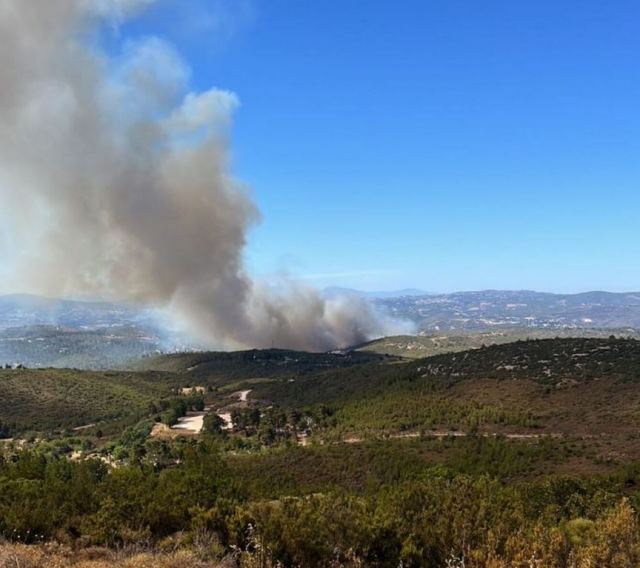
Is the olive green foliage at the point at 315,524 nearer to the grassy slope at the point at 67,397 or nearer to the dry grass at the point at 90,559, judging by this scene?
the dry grass at the point at 90,559

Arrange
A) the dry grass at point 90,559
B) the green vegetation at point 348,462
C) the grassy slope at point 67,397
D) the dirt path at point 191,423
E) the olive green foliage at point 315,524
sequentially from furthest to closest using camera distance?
1. the grassy slope at point 67,397
2. the dirt path at point 191,423
3. the green vegetation at point 348,462
4. the olive green foliage at point 315,524
5. the dry grass at point 90,559

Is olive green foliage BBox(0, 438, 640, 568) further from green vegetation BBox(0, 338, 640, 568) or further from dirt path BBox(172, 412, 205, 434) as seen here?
dirt path BBox(172, 412, 205, 434)

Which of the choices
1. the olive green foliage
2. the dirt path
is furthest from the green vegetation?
the dirt path

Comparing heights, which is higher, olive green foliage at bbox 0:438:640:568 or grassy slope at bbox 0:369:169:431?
olive green foliage at bbox 0:438:640:568

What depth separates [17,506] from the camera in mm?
20562

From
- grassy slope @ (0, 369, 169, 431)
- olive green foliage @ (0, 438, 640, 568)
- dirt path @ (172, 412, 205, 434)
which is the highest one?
olive green foliage @ (0, 438, 640, 568)

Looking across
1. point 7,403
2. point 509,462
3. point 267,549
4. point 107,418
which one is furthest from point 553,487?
point 7,403

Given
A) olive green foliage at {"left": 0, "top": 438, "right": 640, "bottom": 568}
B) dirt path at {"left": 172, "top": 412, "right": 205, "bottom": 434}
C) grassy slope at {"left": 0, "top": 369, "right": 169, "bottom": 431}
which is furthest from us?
grassy slope at {"left": 0, "top": 369, "right": 169, "bottom": 431}

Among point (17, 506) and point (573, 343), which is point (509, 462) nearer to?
point (17, 506)

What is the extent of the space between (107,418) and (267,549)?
10331 cm

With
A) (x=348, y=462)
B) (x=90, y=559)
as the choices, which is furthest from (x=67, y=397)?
(x=90, y=559)

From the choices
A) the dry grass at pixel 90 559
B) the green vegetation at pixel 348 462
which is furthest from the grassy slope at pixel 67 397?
the dry grass at pixel 90 559

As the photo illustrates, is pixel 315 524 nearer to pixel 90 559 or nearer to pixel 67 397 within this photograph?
pixel 90 559

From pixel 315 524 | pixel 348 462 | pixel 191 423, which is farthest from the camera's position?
pixel 191 423
